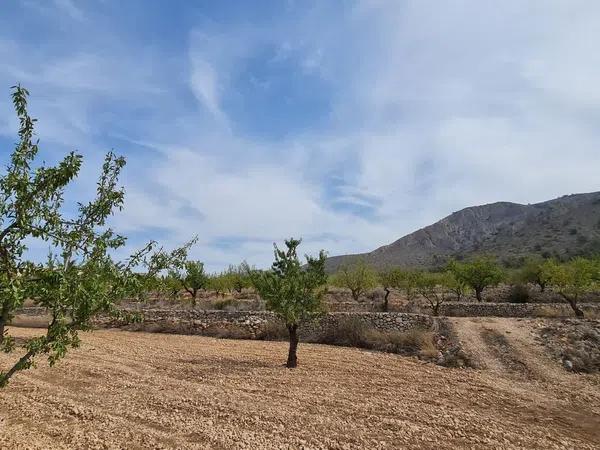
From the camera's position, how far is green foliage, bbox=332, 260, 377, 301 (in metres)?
48.7

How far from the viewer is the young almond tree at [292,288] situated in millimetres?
17109

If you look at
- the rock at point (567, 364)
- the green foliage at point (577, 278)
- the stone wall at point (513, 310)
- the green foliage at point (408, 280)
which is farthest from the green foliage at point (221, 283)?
the rock at point (567, 364)

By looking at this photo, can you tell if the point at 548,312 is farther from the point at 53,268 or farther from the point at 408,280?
the point at 53,268

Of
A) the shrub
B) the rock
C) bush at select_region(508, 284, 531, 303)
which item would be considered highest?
bush at select_region(508, 284, 531, 303)

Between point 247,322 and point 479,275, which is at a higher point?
point 479,275

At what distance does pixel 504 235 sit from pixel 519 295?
6626cm

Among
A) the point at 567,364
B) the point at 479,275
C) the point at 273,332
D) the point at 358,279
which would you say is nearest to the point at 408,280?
the point at 358,279

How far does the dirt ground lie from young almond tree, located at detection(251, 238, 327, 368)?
1.85m

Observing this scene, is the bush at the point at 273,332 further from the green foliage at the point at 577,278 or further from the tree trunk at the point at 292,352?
the green foliage at the point at 577,278

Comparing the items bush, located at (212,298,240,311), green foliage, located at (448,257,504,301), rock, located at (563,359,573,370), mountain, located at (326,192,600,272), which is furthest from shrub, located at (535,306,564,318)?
mountain, located at (326,192,600,272)

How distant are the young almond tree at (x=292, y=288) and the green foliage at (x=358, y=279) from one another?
103ft

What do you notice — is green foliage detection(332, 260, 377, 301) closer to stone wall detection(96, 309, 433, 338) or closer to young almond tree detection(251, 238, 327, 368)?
stone wall detection(96, 309, 433, 338)

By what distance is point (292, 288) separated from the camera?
17219mm

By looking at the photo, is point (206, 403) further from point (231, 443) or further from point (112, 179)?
point (112, 179)
